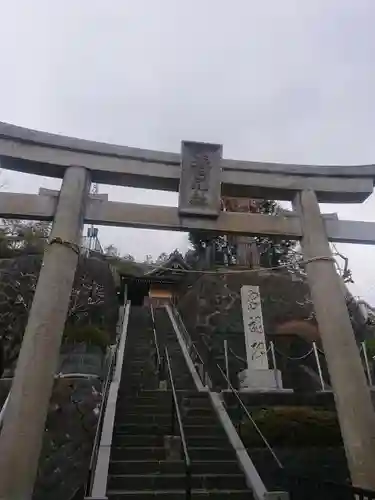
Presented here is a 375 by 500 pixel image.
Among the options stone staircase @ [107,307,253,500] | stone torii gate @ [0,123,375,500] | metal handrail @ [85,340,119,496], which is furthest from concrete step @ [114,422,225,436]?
stone torii gate @ [0,123,375,500]

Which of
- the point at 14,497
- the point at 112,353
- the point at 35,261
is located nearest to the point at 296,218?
the point at 14,497

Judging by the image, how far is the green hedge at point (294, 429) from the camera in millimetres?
8016

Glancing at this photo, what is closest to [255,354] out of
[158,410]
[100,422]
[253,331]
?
[253,331]

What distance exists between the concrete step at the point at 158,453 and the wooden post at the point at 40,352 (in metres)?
2.76

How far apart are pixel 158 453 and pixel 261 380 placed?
4.74m

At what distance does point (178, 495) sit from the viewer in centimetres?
598

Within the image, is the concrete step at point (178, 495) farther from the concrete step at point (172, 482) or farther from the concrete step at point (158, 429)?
the concrete step at point (158, 429)

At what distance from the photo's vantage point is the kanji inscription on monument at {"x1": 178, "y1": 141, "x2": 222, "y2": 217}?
6371 mm

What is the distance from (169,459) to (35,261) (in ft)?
41.9

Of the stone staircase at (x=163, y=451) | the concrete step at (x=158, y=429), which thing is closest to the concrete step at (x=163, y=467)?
the stone staircase at (x=163, y=451)

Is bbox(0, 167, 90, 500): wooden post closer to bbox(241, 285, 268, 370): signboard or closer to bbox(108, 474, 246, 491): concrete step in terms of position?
bbox(108, 474, 246, 491): concrete step

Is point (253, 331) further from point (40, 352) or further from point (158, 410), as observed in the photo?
point (40, 352)

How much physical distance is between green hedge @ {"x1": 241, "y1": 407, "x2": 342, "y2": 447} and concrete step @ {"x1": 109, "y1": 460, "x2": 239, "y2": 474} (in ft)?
3.74

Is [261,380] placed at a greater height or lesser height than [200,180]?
lesser
